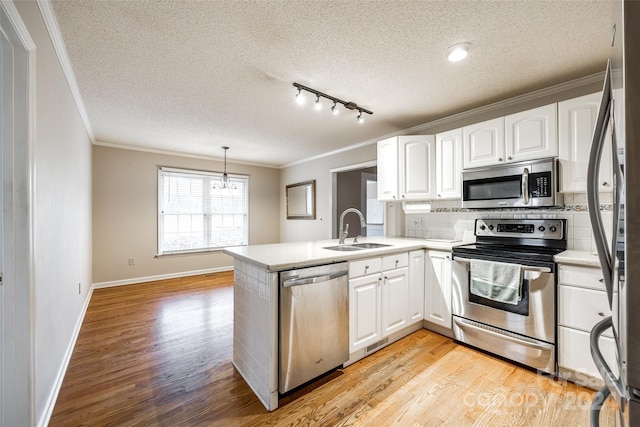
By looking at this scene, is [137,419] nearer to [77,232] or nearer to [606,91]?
[77,232]

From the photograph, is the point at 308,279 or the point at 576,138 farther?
the point at 576,138

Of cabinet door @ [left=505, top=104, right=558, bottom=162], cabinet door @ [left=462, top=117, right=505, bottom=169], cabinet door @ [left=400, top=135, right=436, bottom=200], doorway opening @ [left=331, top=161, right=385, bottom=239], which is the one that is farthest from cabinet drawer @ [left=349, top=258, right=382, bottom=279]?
doorway opening @ [left=331, top=161, right=385, bottom=239]

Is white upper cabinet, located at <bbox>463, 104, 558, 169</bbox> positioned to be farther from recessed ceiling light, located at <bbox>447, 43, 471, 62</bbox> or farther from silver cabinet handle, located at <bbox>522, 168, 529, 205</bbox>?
recessed ceiling light, located at <bbox>447, 43, 471, 62</bbox>

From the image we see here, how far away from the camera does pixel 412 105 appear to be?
2.98 meters

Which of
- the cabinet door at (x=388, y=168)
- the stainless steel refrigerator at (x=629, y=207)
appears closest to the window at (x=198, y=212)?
the cabinet door at (x=388, y=168)

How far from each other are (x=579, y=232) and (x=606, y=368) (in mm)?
2286

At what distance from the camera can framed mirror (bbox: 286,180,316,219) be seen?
5445 millimetres

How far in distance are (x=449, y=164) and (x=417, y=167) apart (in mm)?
346

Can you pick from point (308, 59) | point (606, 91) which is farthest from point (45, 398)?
point (606, 91)

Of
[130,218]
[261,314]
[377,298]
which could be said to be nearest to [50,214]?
[261,314]

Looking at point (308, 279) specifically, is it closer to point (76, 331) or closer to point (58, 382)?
point (58, 382)

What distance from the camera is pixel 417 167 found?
3135mm

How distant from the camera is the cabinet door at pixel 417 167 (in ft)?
10.1

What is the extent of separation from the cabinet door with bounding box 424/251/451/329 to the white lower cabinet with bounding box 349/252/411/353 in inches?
10.6
